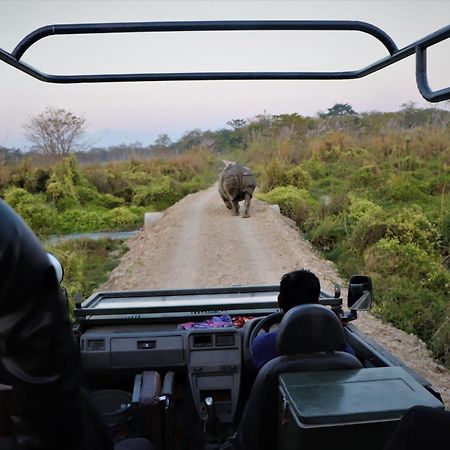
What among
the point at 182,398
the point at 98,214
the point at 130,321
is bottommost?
the point at 98,214

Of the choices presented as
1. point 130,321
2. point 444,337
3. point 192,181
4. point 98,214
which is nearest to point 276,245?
point 444,337

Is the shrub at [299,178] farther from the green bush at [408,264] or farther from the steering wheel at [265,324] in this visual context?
the steering wheel at [265,324]

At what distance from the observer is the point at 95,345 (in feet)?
11.2

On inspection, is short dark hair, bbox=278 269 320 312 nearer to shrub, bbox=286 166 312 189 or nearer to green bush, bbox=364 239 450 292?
green bush, bbox=364 239 450 292

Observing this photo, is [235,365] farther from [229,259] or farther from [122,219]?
[122,219]

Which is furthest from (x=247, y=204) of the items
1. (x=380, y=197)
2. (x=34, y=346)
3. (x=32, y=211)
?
(x=34, y=346)

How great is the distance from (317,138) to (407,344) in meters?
20.9

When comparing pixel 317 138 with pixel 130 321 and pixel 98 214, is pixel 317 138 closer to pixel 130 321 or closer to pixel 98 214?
pixel 98 214

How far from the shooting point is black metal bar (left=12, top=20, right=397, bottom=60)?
7.75 ft

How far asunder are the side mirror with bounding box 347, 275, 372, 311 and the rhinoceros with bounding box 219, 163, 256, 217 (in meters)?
12.0

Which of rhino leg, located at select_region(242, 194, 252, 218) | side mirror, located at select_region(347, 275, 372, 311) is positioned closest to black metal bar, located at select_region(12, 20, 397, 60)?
side mirror, located at select_region(347, 275, 372, 311)

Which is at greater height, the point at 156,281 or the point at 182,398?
the point at 182,398

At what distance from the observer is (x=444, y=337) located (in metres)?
7.91

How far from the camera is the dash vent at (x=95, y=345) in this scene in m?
3.39
